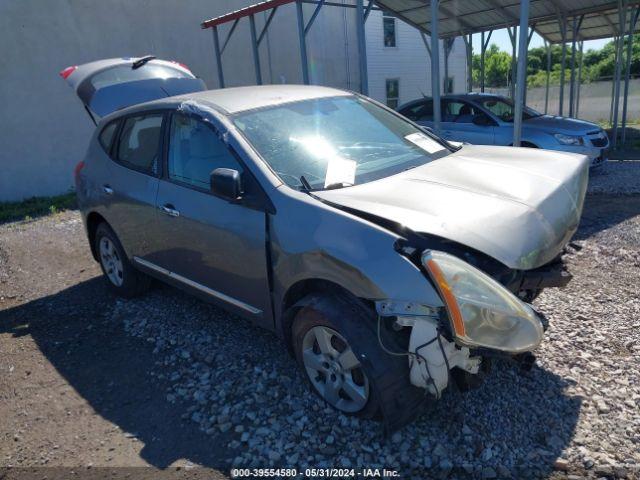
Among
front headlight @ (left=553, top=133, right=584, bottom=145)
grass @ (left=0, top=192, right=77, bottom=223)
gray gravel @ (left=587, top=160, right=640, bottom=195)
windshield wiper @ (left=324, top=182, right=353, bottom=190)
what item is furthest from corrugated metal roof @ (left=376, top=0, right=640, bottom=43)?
windshield wiper @ (left=324, top=182, right=353, bottom=190)

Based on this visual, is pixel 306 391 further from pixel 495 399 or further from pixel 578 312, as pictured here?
pixel 578 312

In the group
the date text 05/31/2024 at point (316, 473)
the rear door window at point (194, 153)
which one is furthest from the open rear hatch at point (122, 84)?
the date text 05/31/2024 at point (316, 473)

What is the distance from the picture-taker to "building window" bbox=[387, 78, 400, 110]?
1927 cm

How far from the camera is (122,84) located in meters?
5.44

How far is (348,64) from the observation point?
17.1m

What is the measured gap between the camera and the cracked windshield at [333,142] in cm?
310

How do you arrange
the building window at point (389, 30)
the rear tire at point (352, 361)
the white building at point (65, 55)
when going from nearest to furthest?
the rear tire at point (352, 361), the white building at point (65, 55), the building window at point (389, 30)

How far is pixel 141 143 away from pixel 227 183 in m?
1.70

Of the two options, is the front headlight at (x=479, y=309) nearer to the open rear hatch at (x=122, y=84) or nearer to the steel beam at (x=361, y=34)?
the open rear hatch at (x=122, y=84)

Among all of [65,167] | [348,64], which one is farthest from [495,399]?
[348,64]

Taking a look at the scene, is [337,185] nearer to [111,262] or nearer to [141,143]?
[141,143]

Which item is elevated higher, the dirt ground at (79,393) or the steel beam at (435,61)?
the steel beam at (435,61)

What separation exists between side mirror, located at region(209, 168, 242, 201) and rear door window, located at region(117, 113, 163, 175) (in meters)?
1.15

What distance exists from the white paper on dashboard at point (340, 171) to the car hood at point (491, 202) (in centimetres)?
12
